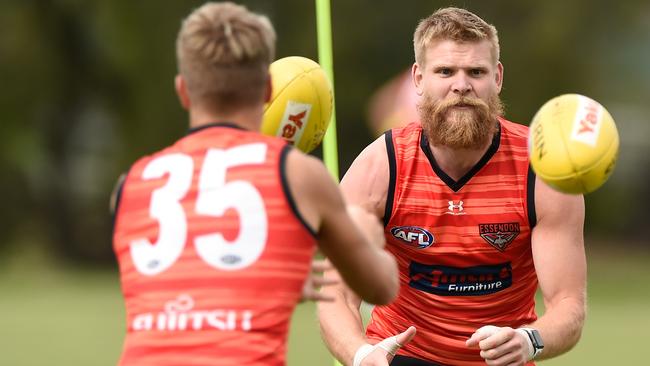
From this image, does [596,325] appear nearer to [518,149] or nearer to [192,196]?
[518,149]

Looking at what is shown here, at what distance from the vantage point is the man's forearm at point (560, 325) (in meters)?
6.05

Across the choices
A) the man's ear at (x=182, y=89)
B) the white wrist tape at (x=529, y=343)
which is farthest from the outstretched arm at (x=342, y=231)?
the white wrist tape at (x=529, y=343)

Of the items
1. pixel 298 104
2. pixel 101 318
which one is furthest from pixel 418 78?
pixel 101 318

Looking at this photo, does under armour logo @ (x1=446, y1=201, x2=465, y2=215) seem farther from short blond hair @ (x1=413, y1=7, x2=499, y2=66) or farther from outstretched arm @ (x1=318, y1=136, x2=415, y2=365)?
short blond hair @ (x1=413, y1=7, x2=499, y2=66)

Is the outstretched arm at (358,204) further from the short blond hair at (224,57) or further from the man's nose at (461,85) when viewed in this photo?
the short blond hair at (224,57)

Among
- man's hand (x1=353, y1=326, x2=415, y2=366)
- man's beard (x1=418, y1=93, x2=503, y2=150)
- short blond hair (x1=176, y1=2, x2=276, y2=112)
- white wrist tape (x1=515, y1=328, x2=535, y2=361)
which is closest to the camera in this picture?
short blond hair (x1=176, y1=2, x2=276, y2=112)

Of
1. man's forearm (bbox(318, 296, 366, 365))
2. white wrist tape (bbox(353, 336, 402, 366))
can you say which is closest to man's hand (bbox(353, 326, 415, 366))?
white wrist tape (bbox(353, 336, 402, 366))

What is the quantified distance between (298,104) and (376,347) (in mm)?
1088

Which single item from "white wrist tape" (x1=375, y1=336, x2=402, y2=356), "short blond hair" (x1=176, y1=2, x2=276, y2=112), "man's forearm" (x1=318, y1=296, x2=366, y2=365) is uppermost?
"short blond hair" (x1=176, y1=2, x2=276, y2=112)

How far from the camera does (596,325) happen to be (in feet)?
61.3

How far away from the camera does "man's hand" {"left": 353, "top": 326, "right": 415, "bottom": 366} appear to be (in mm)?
5641

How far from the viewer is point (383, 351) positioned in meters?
5.78

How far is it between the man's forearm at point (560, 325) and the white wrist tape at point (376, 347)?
70cm

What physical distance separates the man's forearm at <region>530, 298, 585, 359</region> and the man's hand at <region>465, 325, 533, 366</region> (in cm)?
38
